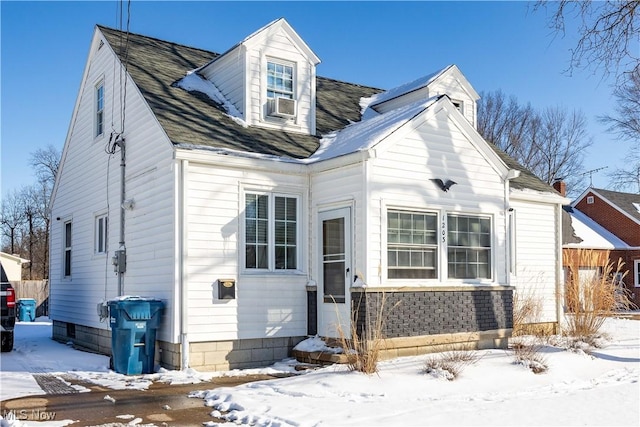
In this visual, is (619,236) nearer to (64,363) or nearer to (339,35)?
(339,35)

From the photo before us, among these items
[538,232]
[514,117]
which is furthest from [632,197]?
[538,232]

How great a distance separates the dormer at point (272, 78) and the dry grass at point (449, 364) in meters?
5.61

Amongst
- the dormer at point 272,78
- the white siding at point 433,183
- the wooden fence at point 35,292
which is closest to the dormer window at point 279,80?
the dormer at point 272,78

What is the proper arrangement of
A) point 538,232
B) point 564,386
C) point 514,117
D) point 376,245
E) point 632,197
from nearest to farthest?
1. point 564,386
2. point 376,245
3. point 538,232
4. point 632,197
5. point 514,117

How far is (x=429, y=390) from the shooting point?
8094mm

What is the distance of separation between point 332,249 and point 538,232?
250 inches

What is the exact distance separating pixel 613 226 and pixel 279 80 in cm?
2425

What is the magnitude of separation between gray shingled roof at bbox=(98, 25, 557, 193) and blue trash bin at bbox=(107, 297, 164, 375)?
2601 millimetres

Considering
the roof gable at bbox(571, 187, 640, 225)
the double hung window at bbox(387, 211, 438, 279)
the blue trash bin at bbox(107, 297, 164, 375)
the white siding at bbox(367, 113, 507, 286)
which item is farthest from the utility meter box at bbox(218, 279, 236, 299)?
the roof gable at bbox(571, 187, 640, 225)

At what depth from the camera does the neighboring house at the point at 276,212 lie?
402 inches

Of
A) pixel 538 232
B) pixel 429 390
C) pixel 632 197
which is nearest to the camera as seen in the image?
pixel 429 390

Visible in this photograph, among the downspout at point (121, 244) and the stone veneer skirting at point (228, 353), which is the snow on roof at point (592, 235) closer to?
the stone veneer skirting at point (228, 353)

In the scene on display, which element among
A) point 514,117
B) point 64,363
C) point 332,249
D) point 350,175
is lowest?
point 64,363

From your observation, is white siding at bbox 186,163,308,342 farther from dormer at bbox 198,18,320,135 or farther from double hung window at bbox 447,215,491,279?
double hung window at bbox 447,215,491,279
